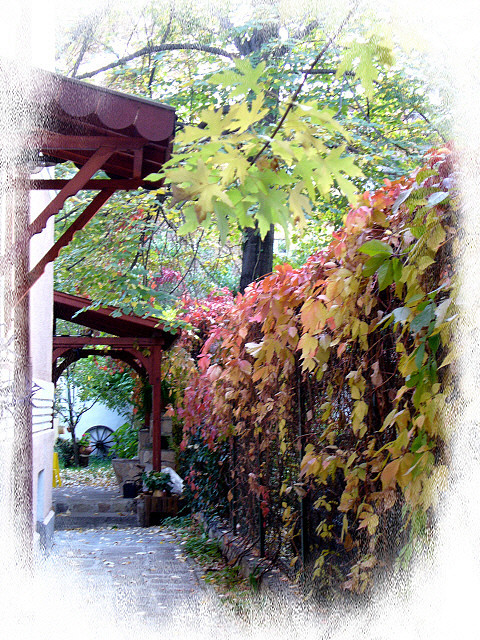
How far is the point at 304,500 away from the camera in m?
3.98

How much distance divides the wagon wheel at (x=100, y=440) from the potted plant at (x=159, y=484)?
47.0ft

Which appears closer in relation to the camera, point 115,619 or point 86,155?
point 115,619

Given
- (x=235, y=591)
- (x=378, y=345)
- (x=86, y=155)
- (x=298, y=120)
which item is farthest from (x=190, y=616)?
(x=298, y=120)

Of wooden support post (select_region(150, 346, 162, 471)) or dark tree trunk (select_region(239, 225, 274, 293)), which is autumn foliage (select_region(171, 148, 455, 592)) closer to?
dark tree trunk (select_region(239, 225, 274, 293))

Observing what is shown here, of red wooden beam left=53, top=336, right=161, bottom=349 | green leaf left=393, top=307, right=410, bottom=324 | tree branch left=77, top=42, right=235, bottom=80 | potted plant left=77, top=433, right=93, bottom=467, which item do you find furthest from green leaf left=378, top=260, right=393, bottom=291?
potted plant left=77, top=433, right=93, bottom=467

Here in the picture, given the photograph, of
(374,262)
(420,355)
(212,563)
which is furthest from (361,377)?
(212,563)

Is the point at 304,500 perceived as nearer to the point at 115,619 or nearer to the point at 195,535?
the point at 115,619

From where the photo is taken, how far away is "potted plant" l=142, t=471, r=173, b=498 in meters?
10.8

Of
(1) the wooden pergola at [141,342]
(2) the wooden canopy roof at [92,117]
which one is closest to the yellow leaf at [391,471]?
(2) the wooden canopy roof at [92,117]

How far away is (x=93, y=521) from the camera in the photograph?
11.3 m

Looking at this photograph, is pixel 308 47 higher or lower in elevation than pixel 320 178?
higher

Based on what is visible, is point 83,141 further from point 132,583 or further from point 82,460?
point 82,460

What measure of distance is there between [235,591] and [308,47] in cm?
738

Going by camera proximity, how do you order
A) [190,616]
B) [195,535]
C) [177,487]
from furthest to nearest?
[177,487], [195,535], [190,616]
